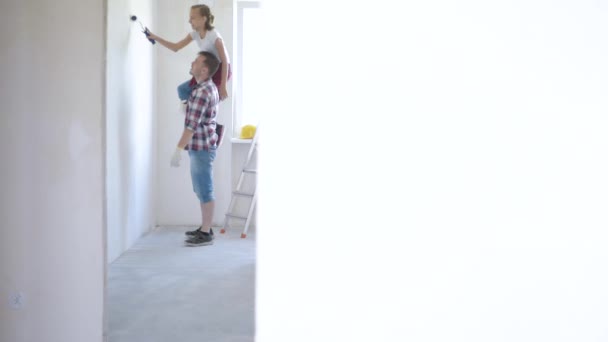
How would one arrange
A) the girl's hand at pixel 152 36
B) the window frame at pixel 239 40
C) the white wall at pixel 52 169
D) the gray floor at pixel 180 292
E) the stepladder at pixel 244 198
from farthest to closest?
the window frame at pixel 239 40
the stepladder at pixel 244 198
the girl's hand at pixel 152 36
the gray floor at pixel 180 292
the white wall at pixel 52 169

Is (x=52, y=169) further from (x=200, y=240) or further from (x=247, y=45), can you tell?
(x=247, y=45)

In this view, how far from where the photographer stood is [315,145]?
1047 mm

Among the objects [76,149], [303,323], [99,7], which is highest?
[99,7]

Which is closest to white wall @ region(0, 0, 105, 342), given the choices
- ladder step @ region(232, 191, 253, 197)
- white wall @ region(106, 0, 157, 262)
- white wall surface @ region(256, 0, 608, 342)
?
white wall @ region(106, 0, 157, 262)

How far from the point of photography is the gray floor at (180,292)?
263 cm

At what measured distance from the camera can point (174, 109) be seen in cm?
463

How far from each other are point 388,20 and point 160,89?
3.78 m

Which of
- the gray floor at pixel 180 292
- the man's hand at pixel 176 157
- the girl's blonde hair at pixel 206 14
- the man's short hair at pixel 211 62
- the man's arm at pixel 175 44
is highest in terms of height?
the girl's blonde hair at pixel 206 14

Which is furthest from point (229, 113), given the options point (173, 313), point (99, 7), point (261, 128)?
point (261, 128)

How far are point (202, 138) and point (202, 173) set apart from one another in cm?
32

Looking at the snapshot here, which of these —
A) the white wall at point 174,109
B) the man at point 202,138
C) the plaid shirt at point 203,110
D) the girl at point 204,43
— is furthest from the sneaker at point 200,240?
the girl at point 204,43

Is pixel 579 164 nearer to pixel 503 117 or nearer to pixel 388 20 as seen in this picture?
A: pixel 503 117

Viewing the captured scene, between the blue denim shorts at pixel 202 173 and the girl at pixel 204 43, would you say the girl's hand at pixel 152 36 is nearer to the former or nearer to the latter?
the girl at pixel 204 43

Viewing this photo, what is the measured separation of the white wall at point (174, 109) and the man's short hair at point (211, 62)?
0.76ft
